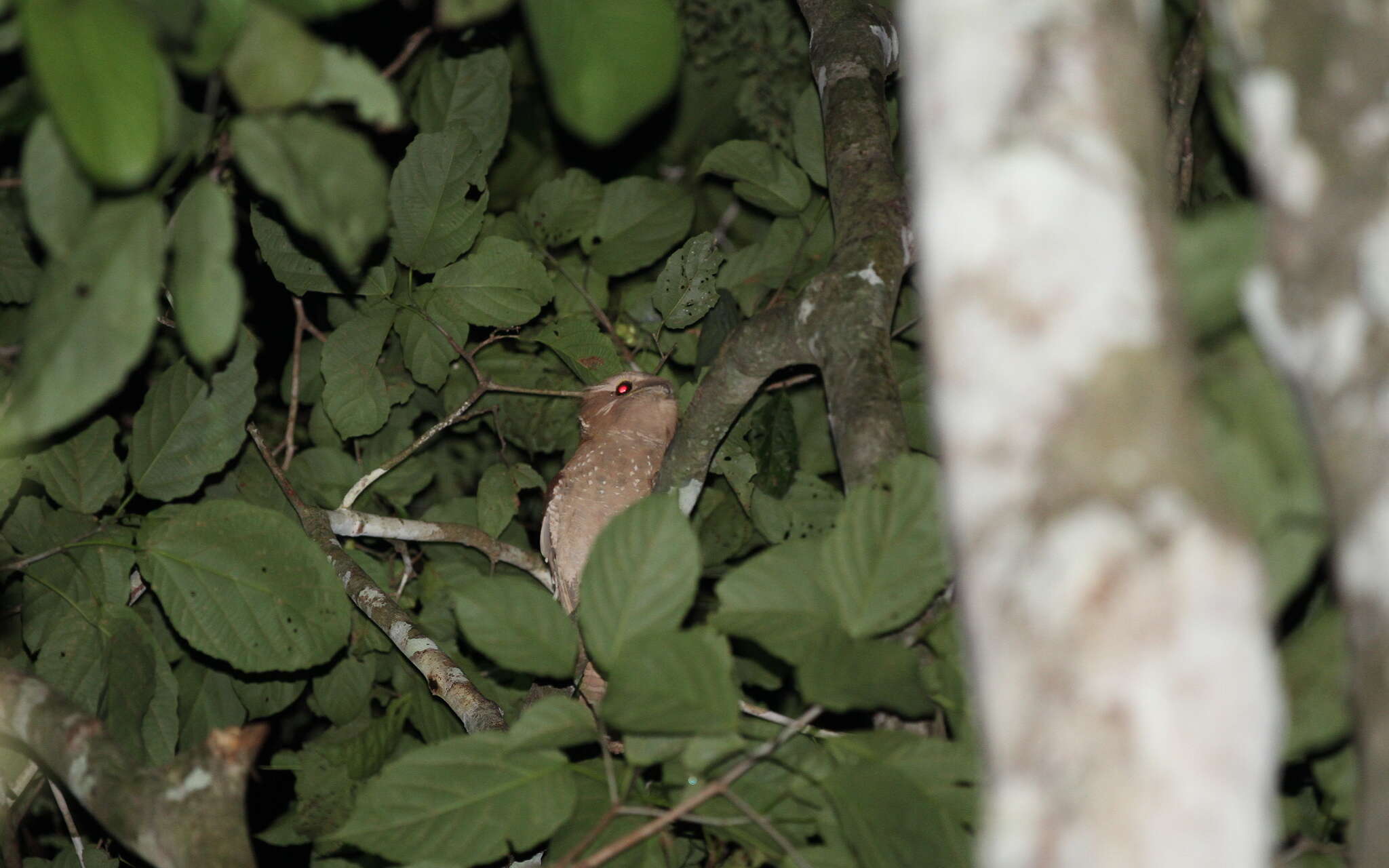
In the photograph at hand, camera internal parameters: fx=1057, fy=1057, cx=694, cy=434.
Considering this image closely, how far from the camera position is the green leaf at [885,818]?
117cm

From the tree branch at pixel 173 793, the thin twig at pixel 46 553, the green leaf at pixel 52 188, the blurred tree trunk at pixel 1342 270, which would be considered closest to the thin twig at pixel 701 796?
the tree branch at pixel 173 793

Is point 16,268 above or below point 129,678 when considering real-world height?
above

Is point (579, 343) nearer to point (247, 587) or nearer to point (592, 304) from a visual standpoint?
point (592, 304)

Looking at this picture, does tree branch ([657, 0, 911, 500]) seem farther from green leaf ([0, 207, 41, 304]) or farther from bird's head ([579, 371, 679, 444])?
green leaf ([0, 207, 41, 304])

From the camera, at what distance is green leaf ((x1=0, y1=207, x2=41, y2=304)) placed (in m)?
2.71

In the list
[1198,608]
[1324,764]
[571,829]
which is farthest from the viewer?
[571,829]

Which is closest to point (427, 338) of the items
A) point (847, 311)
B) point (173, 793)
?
point (847, 311)

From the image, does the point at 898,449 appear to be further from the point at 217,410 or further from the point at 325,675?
the point at 325,675

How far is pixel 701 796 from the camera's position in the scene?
4.29ft

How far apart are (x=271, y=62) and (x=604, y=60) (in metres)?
0.34

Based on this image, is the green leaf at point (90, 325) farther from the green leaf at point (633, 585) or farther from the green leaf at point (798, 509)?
the green leaf at point (798, 509)

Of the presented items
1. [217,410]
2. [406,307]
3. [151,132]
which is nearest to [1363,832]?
[151,132]

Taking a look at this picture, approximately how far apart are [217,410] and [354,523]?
720mm

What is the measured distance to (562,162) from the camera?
374 centimetres
